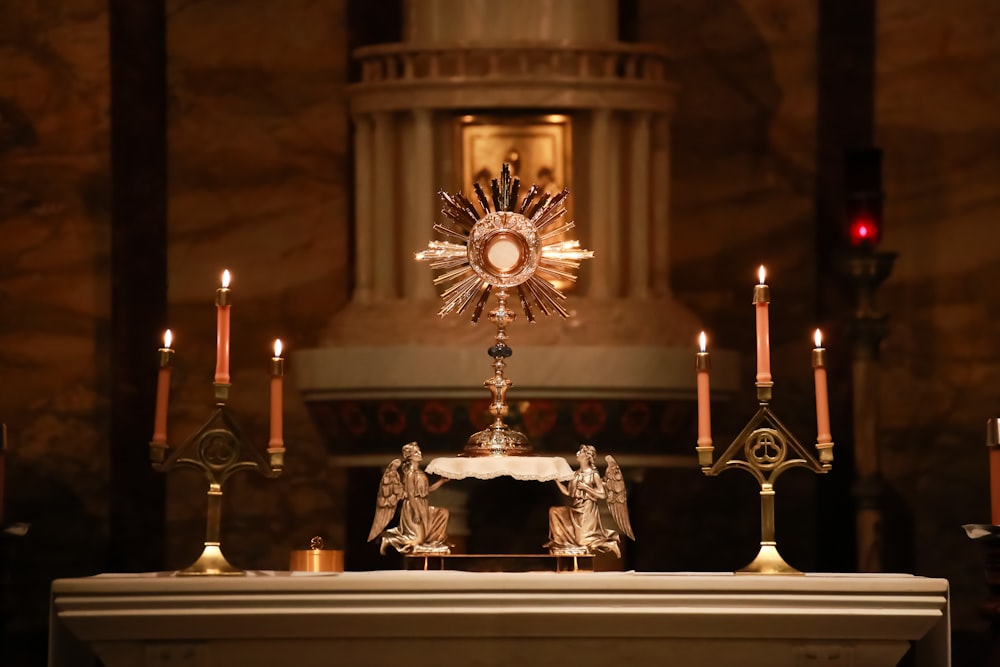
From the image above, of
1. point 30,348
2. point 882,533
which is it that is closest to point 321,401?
point 30,348

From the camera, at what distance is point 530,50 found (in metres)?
8.84

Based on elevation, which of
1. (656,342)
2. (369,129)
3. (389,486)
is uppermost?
(369,129)

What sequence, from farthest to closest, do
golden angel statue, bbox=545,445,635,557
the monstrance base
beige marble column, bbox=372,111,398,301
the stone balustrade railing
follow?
1. beige marble column, bbox=372,111,398,301
2. the stone balustrade railing
3. the monstrance base
4. golden angel statue, bbox=545,445,635,557

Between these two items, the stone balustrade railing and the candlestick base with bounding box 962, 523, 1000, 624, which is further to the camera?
the stone balustrade railing

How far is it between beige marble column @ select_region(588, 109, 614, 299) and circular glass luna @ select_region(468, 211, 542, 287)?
1.46 meters

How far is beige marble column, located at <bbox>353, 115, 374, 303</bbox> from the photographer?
9.05m

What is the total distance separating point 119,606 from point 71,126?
3309mm

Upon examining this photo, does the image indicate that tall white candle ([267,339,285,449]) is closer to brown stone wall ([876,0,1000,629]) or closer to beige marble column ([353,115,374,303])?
beige marble column ([353,115,374,303])

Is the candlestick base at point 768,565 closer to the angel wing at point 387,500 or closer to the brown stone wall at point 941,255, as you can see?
the angel wing at point 387,500

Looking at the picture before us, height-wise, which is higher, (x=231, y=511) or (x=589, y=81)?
(x=589, y=81)

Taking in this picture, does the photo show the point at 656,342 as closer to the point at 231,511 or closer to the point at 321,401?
the point at 321,401

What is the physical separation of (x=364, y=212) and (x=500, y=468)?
7.17ft

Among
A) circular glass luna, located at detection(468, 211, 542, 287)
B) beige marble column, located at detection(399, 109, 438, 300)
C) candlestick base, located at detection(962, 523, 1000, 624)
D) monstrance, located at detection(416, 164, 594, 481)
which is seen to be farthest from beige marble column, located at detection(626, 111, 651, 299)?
candlestick base, located at detection(962, 523, 1000, 624)

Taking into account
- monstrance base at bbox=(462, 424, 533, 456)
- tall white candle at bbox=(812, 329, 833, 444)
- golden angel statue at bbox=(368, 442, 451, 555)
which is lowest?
golden angel statue at bbox=(368, 442, 451, 555)
